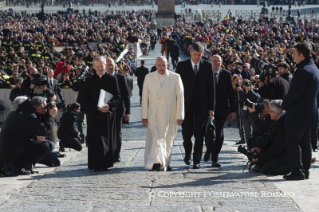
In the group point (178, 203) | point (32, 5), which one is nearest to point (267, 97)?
point (178, 203)

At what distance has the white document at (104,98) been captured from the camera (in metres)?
9.53

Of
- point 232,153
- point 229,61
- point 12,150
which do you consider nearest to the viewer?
point 12,150

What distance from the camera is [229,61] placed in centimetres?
2378

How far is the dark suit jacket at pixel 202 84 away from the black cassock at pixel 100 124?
947mm

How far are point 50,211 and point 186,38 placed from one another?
3383 cm

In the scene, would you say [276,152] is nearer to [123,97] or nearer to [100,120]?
[100,120]

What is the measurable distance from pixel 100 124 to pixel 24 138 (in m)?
1.04

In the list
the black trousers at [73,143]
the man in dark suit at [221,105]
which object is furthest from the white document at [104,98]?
the black trousers at [73,143]

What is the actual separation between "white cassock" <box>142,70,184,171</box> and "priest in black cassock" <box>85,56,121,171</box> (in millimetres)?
517

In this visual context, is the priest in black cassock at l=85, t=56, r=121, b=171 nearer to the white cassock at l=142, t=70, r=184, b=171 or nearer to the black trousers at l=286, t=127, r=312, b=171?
the white cassock at l=142, t=70, r=184, b=171

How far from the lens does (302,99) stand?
8.45 meters

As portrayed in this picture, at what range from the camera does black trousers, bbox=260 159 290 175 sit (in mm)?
8898

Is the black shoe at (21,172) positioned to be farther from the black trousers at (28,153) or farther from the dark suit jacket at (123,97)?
the dark suit jacket at (123,97)

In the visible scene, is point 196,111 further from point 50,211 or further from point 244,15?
point 244,15
